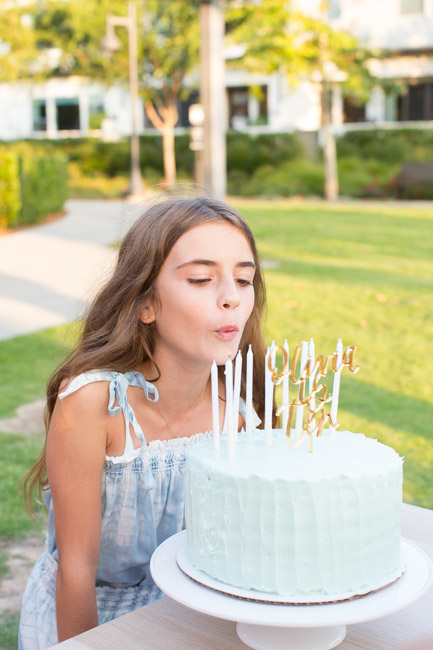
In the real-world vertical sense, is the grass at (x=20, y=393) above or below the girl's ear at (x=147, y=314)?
below

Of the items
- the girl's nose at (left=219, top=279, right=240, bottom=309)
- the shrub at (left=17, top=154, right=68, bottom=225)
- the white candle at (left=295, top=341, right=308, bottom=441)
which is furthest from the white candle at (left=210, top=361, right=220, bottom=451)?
the shrub at (left=17, top=154, right=68, bottom=225)

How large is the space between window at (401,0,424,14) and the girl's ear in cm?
3158

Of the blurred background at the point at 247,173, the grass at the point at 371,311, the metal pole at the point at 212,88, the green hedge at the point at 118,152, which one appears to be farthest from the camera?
the green hedge at the point at 118,152

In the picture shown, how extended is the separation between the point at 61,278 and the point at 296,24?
50.4 feet

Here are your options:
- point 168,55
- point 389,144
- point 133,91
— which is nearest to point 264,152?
point 389,144

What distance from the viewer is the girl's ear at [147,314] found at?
6.46 ft

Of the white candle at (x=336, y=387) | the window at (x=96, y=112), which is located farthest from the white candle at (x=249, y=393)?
the window at (x=96, y=112)

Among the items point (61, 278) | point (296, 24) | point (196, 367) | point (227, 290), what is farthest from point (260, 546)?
point (296, 24)

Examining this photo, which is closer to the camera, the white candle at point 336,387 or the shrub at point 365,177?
the white candle at point 336,387

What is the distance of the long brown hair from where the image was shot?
1.92 meters

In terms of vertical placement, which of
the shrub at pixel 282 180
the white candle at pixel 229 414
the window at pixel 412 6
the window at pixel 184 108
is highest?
the window at pixel 412 6

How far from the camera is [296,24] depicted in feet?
74.3

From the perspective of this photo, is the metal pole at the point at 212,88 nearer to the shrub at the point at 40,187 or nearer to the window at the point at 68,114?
the shrub at the point at 40,187

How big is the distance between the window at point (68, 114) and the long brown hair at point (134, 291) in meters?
38.2
